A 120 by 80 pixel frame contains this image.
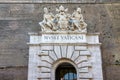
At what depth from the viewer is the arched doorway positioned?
1262 centimetres

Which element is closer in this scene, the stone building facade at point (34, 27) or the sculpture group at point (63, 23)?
the sculpture group at point (63, 23)

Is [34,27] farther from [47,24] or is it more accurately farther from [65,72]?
[65,72]

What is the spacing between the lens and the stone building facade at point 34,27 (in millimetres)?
12906

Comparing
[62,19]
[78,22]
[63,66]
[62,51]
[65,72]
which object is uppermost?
[62,19]

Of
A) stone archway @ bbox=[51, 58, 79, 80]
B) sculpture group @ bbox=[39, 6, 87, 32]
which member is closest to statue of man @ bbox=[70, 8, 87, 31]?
sculpture group @ bbox=[39, 6, 87, 32]

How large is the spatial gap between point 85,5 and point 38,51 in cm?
409

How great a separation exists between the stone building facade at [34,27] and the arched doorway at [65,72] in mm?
1475

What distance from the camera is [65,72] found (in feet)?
41.8

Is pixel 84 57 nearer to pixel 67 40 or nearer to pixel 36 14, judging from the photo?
pixel 67 40

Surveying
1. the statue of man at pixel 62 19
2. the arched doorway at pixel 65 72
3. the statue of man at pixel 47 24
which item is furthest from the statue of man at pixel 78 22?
the arched doorway at pixel 65 72

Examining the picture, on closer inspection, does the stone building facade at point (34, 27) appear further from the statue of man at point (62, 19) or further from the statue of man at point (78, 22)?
the statue of man at point (62, 19)

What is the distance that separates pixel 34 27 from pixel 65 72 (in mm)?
2974

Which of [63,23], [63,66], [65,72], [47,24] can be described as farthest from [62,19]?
[65,72]

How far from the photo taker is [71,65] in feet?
41.1
